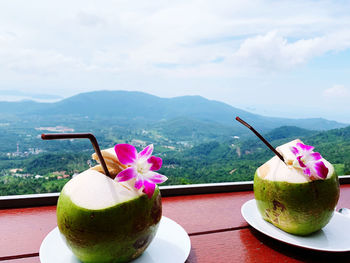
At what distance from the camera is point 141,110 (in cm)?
1404

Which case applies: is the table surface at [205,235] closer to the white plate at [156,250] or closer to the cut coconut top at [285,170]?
the white plate at [156,250]

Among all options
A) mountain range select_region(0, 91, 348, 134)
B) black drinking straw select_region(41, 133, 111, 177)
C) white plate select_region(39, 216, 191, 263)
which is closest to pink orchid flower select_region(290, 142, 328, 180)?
white plate select_region(39, 216, 191, 263)

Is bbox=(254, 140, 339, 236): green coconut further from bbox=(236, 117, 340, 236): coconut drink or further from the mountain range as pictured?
the mountain range

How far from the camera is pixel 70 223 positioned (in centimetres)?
57

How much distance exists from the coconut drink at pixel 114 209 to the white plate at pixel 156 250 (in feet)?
0.12

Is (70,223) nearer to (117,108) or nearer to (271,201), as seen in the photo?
(271,201)

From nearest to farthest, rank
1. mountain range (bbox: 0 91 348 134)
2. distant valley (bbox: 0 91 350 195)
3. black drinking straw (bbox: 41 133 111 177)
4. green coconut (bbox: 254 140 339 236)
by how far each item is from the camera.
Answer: black drinking straw (bbox: 41 133 111 177) → green coconut (bbox: 254 140 339 236) → distant valley (bbox: 0 91 350 195) → mountain range (bbox: 0 91 348 134)

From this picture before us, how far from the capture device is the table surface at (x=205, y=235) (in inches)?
27.8

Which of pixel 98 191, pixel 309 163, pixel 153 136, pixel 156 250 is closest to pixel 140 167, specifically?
pixel 98 191

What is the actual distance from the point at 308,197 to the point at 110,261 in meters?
0.49

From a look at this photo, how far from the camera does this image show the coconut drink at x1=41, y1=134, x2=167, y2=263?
1.81 feet

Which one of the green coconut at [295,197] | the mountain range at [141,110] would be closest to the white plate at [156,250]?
the green coconut at [295,197]

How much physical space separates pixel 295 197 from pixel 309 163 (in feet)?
0.31

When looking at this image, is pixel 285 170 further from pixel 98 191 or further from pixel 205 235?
pixel 98 191
